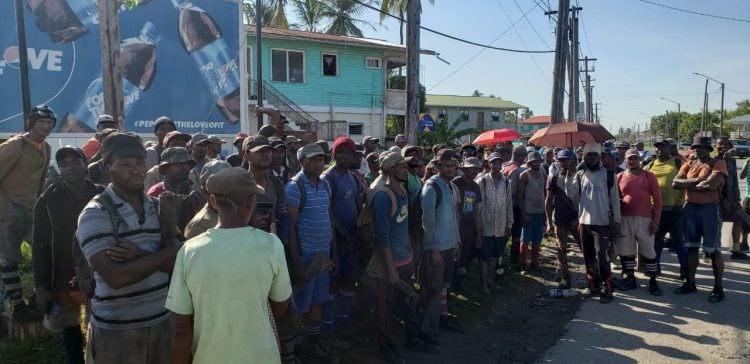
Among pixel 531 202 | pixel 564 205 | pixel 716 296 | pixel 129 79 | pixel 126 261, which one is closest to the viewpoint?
pixel 126 261

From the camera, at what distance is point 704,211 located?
674cm

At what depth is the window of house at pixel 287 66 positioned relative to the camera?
2222 cm

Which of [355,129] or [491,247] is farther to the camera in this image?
[355,129]

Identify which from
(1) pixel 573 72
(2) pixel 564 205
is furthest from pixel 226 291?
(1) pixel 573 72

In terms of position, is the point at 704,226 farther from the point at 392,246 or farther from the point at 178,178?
the point at 178,178

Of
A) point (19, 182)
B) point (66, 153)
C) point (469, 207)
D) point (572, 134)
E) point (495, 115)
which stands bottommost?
point (469, 207)

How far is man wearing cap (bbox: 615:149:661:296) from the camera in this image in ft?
22.9

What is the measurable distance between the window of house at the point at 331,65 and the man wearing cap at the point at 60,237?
20412mm

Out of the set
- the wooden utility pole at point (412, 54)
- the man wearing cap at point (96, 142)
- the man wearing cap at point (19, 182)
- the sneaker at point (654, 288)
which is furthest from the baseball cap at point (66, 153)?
the sneaker at point (654, 288)

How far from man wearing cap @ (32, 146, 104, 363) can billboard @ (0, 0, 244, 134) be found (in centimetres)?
1031

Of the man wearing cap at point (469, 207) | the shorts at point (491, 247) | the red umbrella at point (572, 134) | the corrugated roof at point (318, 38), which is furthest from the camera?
the corrugated roof at point (318, 38)

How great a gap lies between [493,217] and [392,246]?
270cm

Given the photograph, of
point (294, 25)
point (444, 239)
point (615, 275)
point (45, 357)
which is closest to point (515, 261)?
point (615, 275)

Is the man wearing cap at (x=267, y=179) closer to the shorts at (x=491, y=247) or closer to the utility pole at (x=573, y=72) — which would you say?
the shorts at (x=491, y=247)
